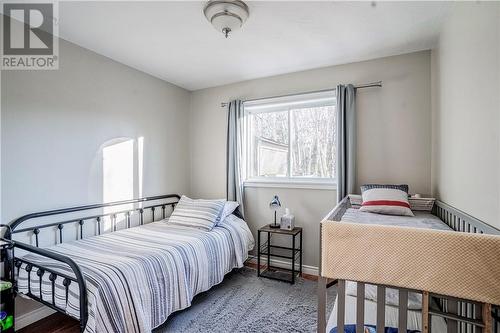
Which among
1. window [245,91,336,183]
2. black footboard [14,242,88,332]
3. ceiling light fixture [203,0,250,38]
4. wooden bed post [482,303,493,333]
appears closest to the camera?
wooden bed post [482,303,493,333]

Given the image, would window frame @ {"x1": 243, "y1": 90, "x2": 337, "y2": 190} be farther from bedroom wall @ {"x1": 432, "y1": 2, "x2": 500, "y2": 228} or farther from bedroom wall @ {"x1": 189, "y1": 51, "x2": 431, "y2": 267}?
bedroom wall @ {"x1": 432, "y1": 2, "x2": 500, "y2": 228}

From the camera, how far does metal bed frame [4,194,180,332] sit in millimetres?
1474

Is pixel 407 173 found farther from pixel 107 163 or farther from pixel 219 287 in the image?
pixel 107 163

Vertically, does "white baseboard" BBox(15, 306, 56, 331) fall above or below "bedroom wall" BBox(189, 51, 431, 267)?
below

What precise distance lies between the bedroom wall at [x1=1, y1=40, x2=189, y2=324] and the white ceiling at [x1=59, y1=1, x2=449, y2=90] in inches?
10.4

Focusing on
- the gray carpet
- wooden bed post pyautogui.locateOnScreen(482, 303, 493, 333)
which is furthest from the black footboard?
wooden bed post pyautogui.locateOnScreen(482, 303, 493, 333)

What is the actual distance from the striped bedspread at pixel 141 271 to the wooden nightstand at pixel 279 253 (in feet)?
1.23

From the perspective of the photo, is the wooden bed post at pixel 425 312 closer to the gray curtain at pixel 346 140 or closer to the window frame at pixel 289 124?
the gray curtain at pixel 346 140

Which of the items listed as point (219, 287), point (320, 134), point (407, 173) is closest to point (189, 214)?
point (219, 287)

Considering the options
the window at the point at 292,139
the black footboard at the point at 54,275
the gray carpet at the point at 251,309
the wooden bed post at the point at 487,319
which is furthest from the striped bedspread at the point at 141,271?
the wooden bed post at the point at 487,319

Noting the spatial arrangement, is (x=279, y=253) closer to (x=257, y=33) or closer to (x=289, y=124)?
(x=289, y=124)

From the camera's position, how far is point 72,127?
2383mm

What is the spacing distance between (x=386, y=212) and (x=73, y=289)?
234cm

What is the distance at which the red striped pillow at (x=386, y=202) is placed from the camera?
6.91 ft
